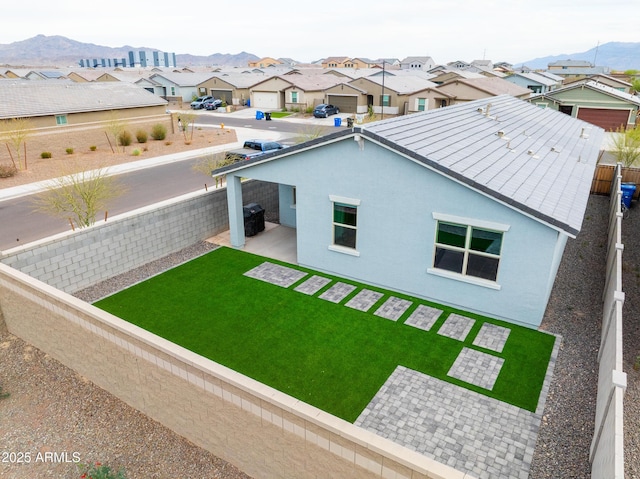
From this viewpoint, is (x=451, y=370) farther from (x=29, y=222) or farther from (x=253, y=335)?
(x=29, y=222)

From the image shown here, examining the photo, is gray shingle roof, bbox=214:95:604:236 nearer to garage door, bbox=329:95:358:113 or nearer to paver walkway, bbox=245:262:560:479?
paver walkway, bbox=245:262:560:479

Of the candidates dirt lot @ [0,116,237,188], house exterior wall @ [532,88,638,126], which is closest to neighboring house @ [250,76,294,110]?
dirt lot @ [0,116,237,188]

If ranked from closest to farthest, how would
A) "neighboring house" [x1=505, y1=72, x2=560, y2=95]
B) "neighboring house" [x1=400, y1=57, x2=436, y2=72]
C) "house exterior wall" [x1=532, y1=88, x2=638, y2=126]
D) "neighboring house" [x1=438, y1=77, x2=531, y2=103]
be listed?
"house exterior wall" [x1=532, y1=88, x2=638, y2=126], "neighboring house" [x1=438, y1=77, x2=531, y2=103], "neighboring house" [x1=505, y1=72, x2=560, y2=95], "neighboring house" [x1=400, y1=57, x2=436, y2=72]

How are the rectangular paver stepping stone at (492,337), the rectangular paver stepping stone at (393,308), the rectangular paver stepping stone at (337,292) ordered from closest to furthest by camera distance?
1. the rectangular paver stepping stone at (492,337)
2. the rectangular paver stepping stone at (393,308)
3. the rectangular paver stepping stone at (337,292)

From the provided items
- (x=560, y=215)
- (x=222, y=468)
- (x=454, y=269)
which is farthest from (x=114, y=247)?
(x=560, y=215)

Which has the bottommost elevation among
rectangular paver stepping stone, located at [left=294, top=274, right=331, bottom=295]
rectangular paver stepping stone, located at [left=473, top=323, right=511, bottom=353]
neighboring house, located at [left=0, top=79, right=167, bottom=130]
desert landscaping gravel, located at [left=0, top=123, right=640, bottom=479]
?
desert landscaping gravel, located at [left=0, top=123, right=640, bottom=479]

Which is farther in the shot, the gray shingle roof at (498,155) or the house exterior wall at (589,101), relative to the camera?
the house exterior wall at (589,101)

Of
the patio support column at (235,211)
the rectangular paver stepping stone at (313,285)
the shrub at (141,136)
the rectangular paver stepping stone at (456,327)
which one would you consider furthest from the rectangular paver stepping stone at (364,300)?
the shrub at (141,136)

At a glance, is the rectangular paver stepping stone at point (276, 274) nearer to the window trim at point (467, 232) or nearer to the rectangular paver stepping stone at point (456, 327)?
the window trim at point (467, 232)
